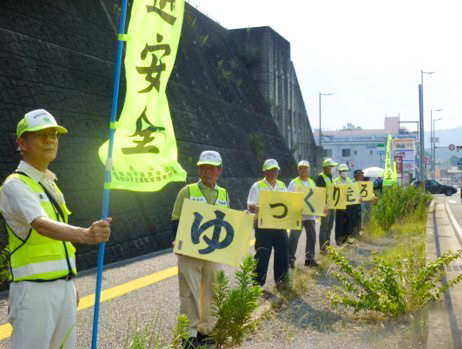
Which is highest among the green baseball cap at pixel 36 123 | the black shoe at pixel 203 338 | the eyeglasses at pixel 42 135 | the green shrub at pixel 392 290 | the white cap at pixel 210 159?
the green baseball cap at pixel 36 123

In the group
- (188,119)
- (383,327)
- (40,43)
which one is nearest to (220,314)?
(383,327)

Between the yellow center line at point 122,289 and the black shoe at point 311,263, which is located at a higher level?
the black shoe at point 311,263

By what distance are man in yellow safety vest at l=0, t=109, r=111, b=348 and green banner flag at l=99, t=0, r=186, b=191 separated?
65 centimetres

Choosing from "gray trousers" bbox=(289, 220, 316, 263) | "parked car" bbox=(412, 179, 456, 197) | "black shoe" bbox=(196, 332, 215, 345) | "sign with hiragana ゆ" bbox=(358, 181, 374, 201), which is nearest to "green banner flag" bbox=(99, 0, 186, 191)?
"black shoe" bbox=(196, 332, 215, 345)

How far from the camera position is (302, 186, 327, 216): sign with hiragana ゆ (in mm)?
9352

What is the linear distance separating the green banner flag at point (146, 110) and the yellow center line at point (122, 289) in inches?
115

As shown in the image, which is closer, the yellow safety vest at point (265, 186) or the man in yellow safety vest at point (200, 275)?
the man in yellow safety vest at point (200, 275)

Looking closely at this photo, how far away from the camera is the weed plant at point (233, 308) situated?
4926 millimetres

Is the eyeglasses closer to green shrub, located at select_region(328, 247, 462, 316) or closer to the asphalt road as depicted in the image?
the asphalt road

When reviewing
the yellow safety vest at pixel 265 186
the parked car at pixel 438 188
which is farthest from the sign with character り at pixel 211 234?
the parked car at pixel 438 188

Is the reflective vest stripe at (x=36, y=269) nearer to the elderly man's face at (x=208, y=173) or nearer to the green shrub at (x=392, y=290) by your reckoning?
the elderly man's face at (x=208, y=173)

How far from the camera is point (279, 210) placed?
24.8ft

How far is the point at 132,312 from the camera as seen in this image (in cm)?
647

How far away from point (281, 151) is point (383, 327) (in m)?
24.3
